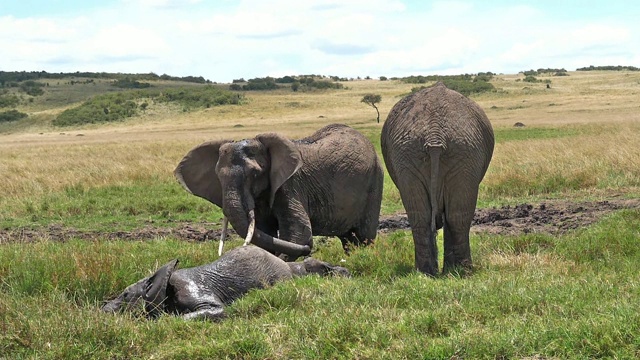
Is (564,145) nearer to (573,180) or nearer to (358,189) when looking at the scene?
(573,180)

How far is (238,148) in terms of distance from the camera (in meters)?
9.53

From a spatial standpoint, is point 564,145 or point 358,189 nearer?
point 358,189

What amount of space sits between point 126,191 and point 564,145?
11871 mm

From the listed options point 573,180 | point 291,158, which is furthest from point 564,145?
point 291,158

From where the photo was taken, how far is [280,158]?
976 centimetres

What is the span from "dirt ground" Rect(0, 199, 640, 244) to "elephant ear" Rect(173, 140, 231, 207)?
2.39 m

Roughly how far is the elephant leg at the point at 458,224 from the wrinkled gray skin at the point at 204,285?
1.20m

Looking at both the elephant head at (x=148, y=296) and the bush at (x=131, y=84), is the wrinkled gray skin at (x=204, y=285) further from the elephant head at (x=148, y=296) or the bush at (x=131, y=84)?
the bush at (x=131, y=84)

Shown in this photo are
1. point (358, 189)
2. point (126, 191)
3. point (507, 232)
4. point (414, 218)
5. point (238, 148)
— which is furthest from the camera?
point (126, 191)

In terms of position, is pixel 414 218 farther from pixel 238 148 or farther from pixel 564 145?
pixel 564 145

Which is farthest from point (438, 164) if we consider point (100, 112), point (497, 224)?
point (100, 112)

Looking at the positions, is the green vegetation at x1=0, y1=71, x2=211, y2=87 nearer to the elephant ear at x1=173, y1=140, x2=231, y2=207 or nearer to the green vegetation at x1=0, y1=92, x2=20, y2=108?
the green vegetation at x1=0, y1=92, x2=20, y2=108

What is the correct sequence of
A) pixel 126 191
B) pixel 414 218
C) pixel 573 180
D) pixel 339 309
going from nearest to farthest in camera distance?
pixel 339 309 < pixel 414 218 < pixel 573 180 < pixel 126 191

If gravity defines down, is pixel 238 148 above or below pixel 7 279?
above
